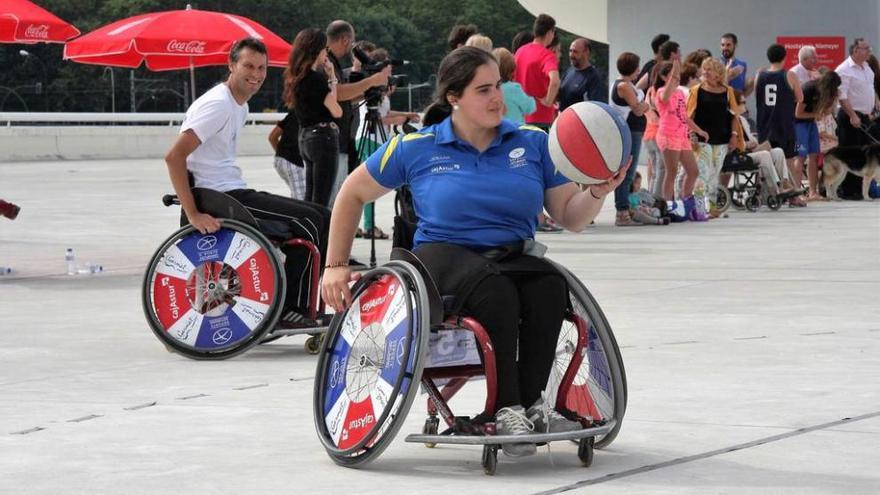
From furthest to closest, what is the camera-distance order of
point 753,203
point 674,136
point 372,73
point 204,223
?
1. point 753,203
2. point 674,136
3. point 372,73
4. point 204,223

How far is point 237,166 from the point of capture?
8742 mm

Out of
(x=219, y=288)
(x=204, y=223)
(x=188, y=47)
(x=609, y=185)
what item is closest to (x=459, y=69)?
(x=609, y=185)

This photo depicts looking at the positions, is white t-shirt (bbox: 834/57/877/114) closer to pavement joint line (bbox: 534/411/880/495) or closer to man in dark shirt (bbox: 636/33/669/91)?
man in dark shirt (bbox: 636/33/669/91)

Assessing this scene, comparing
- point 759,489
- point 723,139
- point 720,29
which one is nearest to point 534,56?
point 723,139

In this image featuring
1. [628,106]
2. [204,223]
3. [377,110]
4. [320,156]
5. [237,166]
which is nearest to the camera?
[204,223]

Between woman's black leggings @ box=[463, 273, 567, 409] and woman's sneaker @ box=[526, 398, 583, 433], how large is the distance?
0.17 feet

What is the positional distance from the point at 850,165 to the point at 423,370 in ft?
53.4

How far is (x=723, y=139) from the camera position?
18.3m

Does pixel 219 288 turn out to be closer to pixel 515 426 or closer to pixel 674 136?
pixel 515 426

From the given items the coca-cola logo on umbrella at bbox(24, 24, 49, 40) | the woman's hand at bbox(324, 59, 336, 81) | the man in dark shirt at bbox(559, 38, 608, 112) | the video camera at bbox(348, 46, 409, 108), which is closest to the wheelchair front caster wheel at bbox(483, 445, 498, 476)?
the woman's hand at bbox(324, 59, 336, 81)

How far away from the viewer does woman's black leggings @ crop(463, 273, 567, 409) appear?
5.57 m

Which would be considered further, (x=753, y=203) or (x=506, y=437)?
(x=753, y=203)

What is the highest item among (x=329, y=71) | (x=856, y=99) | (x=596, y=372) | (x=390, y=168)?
(x=329, y=71)

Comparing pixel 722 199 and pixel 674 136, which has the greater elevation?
pixel 674 136
